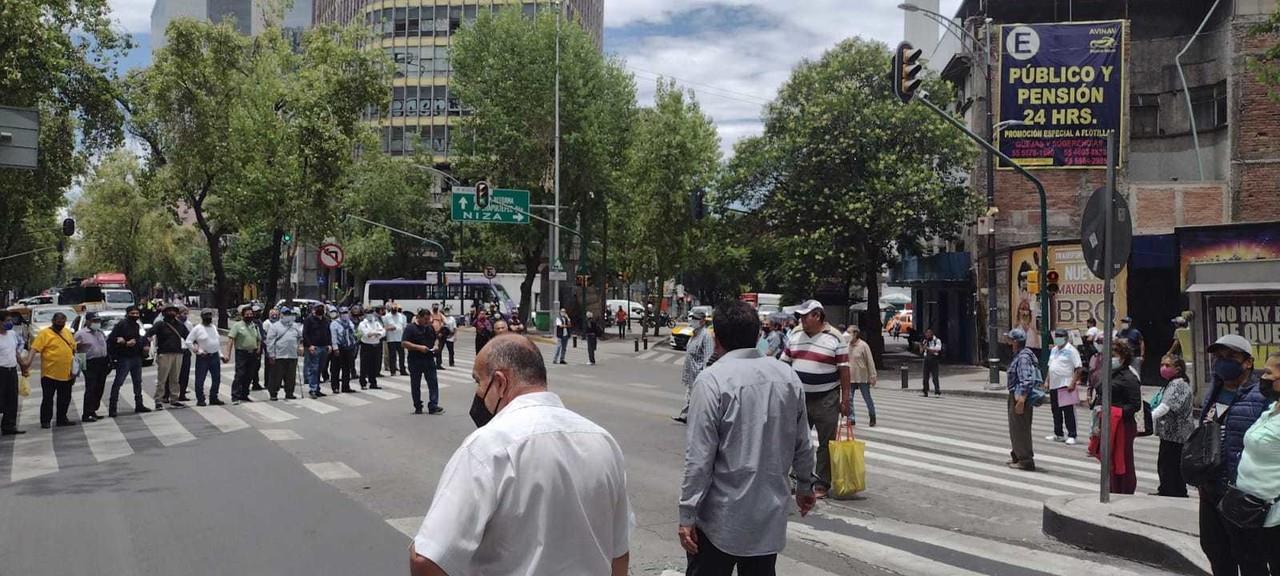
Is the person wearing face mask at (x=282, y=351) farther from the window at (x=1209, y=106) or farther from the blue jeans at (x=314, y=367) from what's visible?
the window at (x=1209, y=106)

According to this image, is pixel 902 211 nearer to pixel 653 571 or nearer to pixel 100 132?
pixel 100 132

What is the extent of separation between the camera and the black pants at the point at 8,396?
44.9 ft

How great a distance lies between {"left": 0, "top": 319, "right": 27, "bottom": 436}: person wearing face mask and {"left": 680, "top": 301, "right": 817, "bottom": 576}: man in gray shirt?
41.1 ft

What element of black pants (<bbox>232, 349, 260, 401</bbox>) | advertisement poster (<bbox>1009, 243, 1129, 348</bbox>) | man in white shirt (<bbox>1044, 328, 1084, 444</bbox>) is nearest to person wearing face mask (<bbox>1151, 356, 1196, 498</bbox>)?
man in white shirt (<bbox>1044, 328, 1084, 444</bbox>)

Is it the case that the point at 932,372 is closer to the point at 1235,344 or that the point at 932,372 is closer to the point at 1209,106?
the point at 1209,106

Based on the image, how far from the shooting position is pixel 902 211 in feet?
101

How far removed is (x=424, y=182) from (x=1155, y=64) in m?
46.8

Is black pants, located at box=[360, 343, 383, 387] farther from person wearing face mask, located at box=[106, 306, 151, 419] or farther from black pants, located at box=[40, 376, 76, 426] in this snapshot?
black pants, located at box=[40, 376, 76, 426]

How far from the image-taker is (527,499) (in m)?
2.71

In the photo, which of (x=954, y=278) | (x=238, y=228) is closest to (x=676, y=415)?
Answer: (x=954, y=278)

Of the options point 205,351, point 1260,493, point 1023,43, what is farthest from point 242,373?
point 1023,43

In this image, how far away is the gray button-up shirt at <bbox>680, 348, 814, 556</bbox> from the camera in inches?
174

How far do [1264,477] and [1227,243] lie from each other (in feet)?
59.9

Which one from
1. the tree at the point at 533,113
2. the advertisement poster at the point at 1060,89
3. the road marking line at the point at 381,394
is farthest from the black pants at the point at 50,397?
the tree at the point at 533,113
